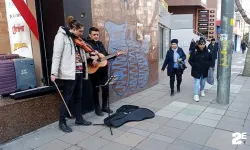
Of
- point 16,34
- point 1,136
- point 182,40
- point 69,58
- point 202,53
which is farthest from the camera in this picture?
point 182,40

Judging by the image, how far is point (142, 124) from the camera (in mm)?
4234

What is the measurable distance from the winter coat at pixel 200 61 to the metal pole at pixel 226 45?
0.50 m

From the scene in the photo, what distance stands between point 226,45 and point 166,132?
8.22ft

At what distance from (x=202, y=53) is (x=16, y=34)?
4148 millimetres

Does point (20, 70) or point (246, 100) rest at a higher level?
point (20, 70)

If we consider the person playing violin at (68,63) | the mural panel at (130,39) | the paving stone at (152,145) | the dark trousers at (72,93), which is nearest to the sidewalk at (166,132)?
the paving stone at (152,145)

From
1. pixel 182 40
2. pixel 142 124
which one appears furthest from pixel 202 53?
pixel 182 40

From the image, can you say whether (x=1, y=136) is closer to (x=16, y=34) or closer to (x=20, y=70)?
(x=20, y=70)

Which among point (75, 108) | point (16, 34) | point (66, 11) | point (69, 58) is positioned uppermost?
point (66, 11)

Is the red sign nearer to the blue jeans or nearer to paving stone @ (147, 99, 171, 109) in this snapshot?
paving stone @ (147, 99, 171, 109)

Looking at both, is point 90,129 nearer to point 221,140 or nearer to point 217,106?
point 221,140

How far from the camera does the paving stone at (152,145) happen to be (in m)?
3.37

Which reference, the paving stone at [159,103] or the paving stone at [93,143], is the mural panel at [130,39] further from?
the paving stone at [93,143]

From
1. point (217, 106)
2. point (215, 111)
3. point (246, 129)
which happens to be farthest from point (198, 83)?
point (246, 129)
